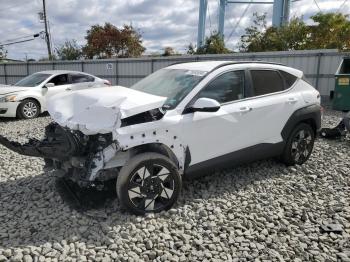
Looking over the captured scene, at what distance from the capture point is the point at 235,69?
4520 mm

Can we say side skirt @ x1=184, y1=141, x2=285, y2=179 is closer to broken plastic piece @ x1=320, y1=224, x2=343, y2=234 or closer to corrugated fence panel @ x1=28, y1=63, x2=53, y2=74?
broken plastic piece @ x1=320, y1=224, x2=343, y2=234

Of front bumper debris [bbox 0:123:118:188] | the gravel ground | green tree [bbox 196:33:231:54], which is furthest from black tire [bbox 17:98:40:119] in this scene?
green tree [bbox 196:33:231:54]

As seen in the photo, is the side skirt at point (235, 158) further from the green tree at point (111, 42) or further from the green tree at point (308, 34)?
the green tree at point (111, 42)

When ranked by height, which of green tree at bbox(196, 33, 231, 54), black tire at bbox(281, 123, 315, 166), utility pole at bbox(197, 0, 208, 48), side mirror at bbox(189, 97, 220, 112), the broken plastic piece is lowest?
the broken plastic piece

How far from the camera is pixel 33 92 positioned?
35.2ft

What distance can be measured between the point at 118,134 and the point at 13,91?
832 centimetres

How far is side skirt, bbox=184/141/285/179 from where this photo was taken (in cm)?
410

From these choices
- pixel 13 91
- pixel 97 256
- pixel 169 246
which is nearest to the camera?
pixel 97 256

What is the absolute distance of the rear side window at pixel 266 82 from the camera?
4727 millimetres

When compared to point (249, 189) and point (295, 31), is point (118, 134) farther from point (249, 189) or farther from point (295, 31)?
point (295, 31)

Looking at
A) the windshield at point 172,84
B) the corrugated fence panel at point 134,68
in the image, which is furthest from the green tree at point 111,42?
the windshield at point 172,84

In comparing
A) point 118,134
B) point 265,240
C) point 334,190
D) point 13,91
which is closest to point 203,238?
point 265,240

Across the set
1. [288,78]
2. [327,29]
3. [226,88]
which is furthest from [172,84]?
[327,29]

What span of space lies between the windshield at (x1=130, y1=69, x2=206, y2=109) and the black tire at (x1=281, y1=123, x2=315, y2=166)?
6.05 feet
